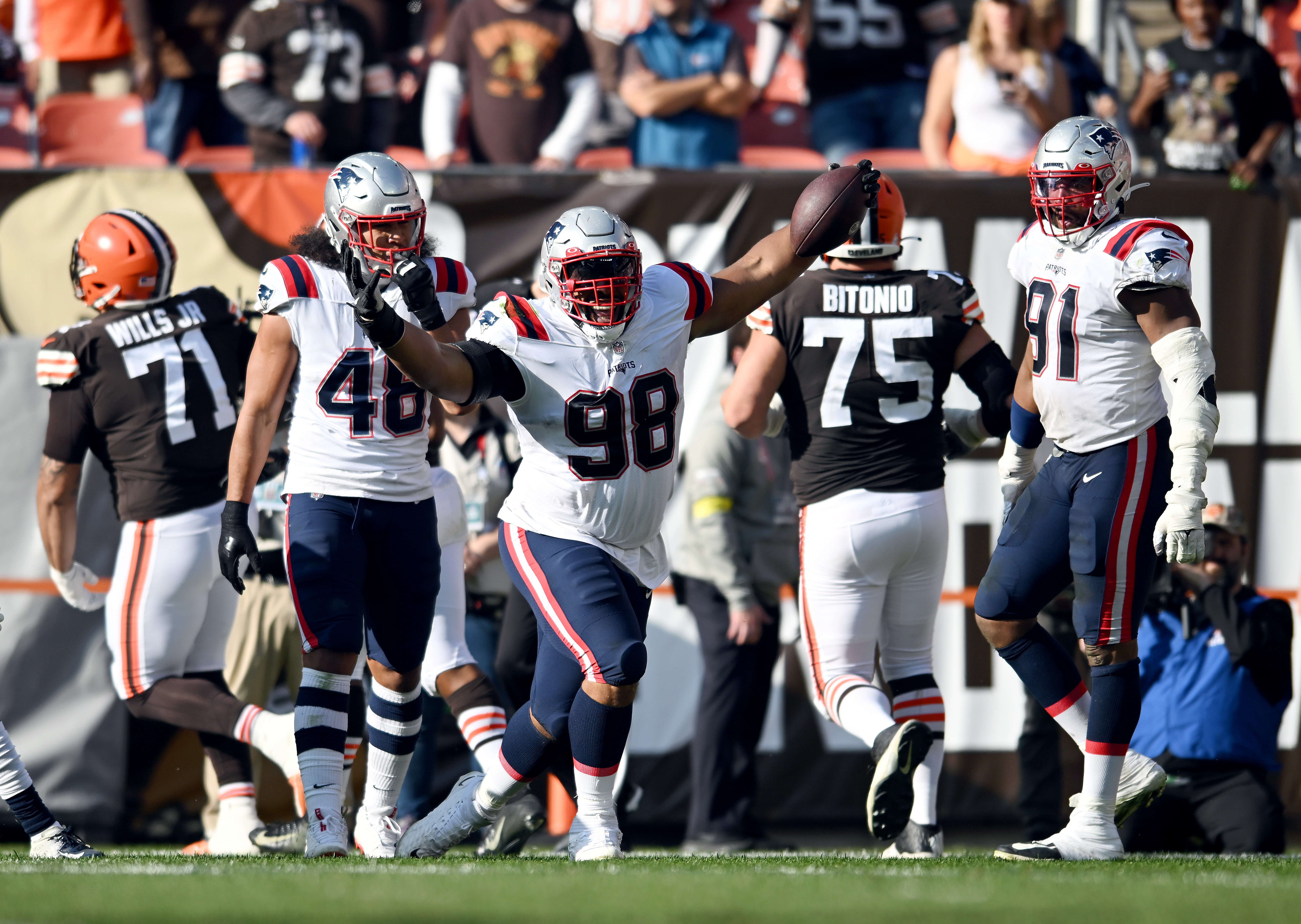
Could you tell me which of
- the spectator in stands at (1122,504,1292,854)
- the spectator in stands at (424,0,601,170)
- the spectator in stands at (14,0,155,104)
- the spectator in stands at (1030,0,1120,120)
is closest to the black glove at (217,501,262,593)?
the spectator in stands at (1122,504,1292,854)

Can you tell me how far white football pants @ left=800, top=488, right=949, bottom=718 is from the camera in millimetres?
4676

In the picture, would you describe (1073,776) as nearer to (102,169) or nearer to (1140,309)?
(1140,309)

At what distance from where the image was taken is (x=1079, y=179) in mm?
4184

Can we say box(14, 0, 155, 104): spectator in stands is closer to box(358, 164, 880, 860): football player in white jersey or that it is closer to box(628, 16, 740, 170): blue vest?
box(628, 16, 740, 170): blue vest

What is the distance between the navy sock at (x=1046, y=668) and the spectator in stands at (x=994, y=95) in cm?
312

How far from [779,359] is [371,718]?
1662 mm

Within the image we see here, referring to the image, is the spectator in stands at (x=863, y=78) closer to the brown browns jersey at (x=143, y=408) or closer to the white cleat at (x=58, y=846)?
the brown browns jersey at (x=143, y=408)

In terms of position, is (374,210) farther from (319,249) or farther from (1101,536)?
(1101,536)

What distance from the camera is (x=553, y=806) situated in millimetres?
6199

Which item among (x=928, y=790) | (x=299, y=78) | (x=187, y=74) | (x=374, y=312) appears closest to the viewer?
(x=374, y=312)

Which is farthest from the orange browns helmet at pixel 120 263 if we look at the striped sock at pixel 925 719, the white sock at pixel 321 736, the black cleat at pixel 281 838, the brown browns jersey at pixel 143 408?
the striped sock at pixel 925 719

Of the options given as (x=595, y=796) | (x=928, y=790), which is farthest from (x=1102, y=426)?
(x=595, y=796)

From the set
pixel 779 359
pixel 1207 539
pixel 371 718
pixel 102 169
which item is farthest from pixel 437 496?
pixel 1207 539

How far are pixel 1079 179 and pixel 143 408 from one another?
122 inches
